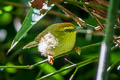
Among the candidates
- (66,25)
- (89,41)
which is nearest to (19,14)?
(89,41)

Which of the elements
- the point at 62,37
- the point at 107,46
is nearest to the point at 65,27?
the point at 62,37

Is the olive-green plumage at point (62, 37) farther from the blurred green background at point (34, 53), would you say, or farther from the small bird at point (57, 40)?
the blurred green background at point (34, 53)

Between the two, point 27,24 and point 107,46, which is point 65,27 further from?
point 107,46

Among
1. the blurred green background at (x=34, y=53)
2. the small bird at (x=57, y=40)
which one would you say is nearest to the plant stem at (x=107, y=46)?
the small bird at (x=57, y=40)

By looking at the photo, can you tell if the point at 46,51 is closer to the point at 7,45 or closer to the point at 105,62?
the point at 105,62

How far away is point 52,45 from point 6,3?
0.55m

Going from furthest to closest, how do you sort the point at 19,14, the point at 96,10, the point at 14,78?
the point at 19,14 → the point at 14,78 → the point at 96,10

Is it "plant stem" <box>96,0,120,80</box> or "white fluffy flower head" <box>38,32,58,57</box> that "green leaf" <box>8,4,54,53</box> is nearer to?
"white fluffy flower head" <box>38,32,58,57</box>

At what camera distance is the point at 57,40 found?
51 centimetres

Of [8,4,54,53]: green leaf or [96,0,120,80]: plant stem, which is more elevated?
[96,0,120,80]: plant stem

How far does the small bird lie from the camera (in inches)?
19.6

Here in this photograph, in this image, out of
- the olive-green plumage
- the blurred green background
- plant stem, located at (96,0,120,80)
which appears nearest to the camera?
plant stem, located at (96,0,120,80)

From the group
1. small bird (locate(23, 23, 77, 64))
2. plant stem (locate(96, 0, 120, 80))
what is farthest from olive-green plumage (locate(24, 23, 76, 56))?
plant stem (locate(96, 0, 120, 80))

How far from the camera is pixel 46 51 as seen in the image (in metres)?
0.52
